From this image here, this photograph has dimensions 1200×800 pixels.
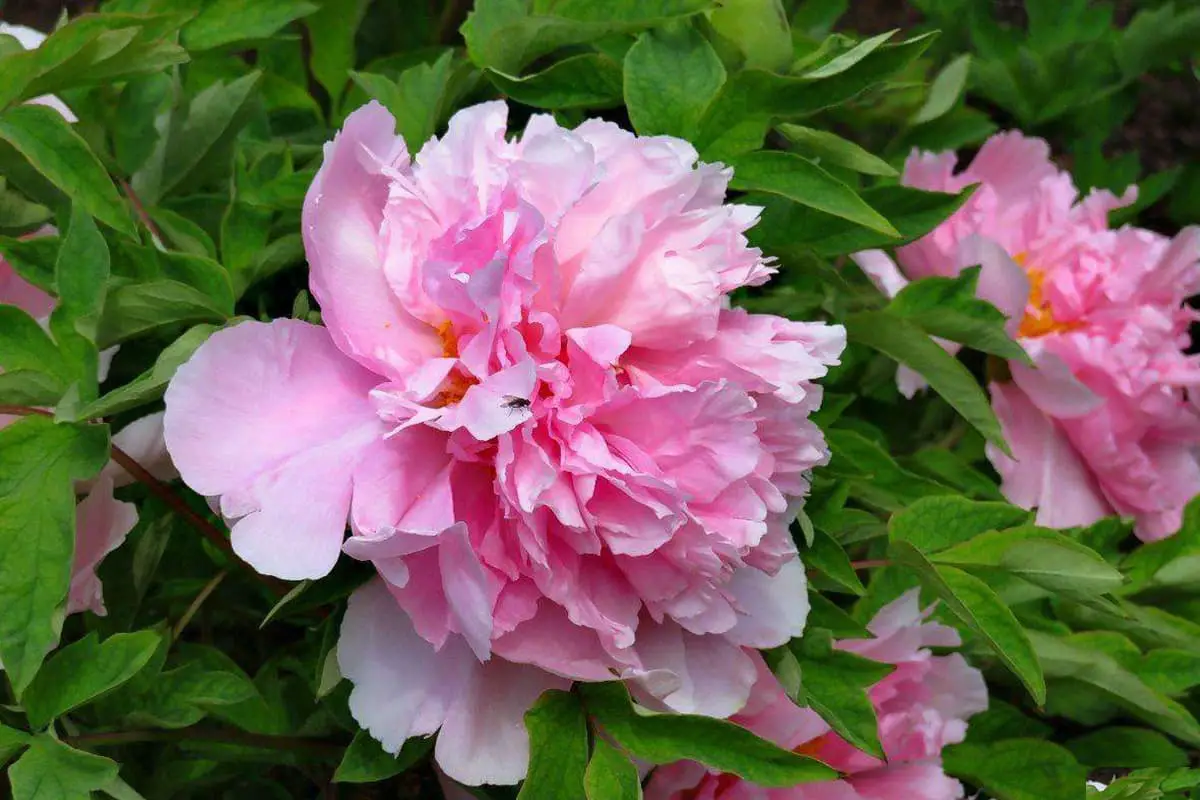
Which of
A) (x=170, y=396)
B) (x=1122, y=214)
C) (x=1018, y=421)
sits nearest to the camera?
(x=170, y=396)

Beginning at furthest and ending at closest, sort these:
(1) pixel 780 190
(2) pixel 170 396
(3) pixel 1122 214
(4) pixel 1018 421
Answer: (3) pixel 1122 214 < (4) pixel 1018 421 < (1) pixel 780 190 < (2) pixel 170 396

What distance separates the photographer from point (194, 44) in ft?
1.84

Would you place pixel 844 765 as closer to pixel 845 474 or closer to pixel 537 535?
pixel 845 474

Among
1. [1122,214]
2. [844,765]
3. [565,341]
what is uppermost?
[565,341]

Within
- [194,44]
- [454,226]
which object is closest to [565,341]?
[454,226]

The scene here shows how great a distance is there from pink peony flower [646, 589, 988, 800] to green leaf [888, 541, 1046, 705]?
66mm

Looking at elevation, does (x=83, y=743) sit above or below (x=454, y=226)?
below

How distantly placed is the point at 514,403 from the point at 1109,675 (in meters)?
0.38

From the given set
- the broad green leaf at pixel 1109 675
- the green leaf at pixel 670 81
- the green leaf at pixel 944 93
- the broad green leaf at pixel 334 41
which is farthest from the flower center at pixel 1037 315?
the broad green leaf at pixel 334 41

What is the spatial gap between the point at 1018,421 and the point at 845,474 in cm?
21

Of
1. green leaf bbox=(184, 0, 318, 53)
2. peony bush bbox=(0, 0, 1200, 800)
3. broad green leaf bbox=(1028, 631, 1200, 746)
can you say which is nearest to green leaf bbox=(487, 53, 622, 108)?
peony bush bbox=(0, 0, 1200, 800)

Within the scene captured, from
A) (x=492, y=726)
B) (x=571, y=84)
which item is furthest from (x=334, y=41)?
(x=492, y=726)

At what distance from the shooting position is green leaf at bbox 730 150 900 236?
480mm

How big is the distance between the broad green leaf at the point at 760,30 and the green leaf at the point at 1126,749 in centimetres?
41
